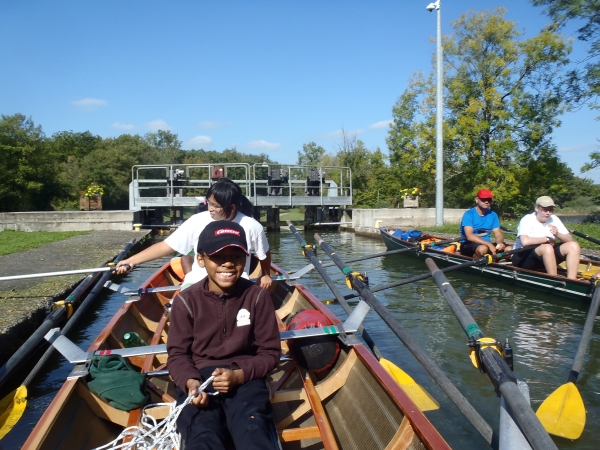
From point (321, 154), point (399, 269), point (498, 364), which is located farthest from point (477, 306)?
point (321, 154)

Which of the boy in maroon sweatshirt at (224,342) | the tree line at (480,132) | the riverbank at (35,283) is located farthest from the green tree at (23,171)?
the boy in maroon sweatshirt at (224,342)

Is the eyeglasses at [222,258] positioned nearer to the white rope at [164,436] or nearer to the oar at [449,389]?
the white rope at [164,436]

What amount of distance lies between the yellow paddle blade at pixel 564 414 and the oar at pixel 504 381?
1.35 metres

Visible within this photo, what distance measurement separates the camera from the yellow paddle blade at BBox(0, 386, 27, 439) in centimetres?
406

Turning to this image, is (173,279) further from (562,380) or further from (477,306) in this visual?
(562,380)

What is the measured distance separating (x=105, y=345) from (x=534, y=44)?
22.6 m

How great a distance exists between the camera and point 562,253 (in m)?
7.54

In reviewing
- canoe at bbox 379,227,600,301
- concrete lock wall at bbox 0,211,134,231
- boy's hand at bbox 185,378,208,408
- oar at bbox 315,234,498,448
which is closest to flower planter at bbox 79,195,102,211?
concrete lock wall at bbox 0,211,134,231

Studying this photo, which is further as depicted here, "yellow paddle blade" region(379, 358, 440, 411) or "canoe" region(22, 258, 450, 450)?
"yellow paddle blade" region(379, 358, 440, 411)

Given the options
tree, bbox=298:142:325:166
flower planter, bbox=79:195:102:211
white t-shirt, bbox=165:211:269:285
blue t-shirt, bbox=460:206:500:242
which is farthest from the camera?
tree, bbox=298:142:325:166

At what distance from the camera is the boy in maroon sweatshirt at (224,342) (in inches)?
103

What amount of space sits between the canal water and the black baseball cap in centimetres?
260

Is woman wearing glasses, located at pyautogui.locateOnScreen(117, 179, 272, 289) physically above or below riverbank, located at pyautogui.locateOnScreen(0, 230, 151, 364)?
above

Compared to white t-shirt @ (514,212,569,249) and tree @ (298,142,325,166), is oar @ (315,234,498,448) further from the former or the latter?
tree @ (298,142,325,166)
